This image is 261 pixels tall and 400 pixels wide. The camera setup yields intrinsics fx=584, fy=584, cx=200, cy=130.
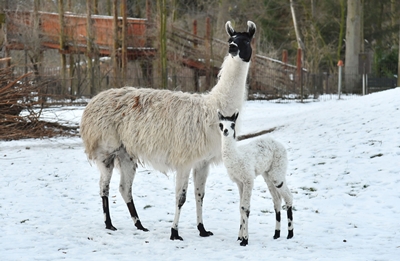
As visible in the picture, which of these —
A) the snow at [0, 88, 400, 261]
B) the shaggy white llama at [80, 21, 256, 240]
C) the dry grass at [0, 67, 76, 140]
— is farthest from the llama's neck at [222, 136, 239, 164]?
the dry grass at [0, 67, 76, 140]

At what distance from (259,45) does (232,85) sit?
2704 cm

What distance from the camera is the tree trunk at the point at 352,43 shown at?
1073 inches

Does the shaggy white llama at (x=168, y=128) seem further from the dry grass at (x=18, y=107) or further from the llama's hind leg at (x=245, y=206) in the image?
the dry grass at (x=18, y=107)

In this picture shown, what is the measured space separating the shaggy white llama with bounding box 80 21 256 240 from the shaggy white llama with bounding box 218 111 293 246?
0.42 metres

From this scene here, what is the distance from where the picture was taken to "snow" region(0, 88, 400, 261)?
6.11m

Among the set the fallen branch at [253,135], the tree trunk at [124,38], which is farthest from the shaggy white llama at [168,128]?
the tree trunk at [124,38]

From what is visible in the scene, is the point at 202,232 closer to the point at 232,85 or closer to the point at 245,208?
the point at 245,208

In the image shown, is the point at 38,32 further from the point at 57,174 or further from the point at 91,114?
the point at 91,114

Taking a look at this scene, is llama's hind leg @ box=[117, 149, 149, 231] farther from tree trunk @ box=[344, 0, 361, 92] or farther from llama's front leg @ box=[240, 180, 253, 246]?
tree trunk @ box=[344, 0, 361, 92]

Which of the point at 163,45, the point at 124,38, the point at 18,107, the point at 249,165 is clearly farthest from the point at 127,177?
the point at 124,38

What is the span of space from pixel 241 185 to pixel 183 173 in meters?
0.70

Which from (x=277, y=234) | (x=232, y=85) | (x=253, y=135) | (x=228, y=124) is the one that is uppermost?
(x=232, y=85)

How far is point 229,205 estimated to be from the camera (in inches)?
331

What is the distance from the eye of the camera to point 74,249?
20.0ft
